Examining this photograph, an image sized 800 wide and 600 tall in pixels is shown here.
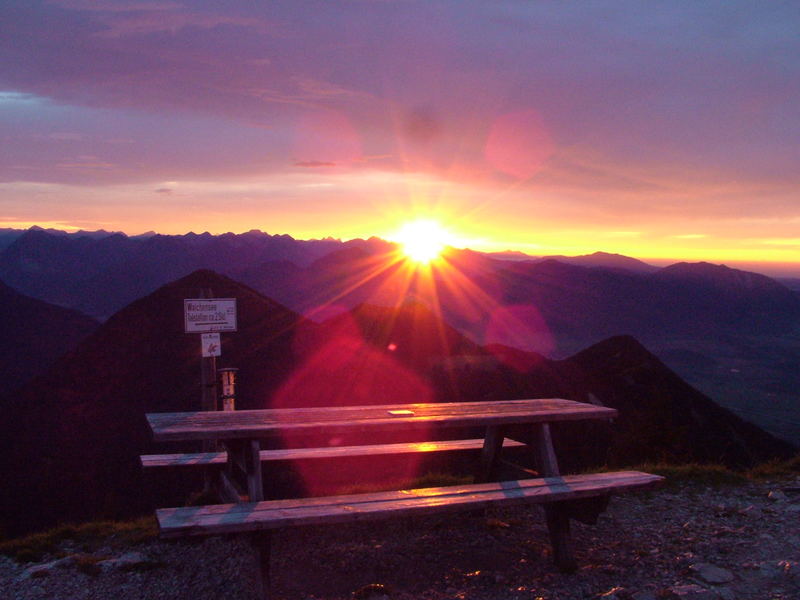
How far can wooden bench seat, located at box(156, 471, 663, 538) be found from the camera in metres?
3.54

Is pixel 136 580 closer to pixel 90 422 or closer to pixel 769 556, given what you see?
pixel 769 556

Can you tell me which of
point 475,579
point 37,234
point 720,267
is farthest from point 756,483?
point 720,267

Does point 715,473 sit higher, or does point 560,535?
point 560,535

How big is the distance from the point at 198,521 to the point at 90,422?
18.4m

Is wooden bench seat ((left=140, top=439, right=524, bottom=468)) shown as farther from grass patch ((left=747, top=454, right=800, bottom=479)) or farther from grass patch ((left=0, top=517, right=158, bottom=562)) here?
grass patch ((left=747, top=454, right=800, bottom=479))

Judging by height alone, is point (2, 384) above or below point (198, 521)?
below

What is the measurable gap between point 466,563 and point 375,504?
38.2 inches

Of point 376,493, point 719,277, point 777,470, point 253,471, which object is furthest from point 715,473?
point 719,277

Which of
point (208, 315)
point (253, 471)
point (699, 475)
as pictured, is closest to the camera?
point (253, 471)

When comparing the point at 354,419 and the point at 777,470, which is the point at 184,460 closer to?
the point at 354,419

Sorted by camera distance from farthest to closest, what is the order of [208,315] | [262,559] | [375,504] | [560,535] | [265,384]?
1. [265,384]
2. [208,315]
3. [560,535]
4. [375,504]
5. [262,559]

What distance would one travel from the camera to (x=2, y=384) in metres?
40.2

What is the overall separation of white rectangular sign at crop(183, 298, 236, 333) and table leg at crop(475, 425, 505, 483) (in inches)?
124

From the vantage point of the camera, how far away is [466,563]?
14.7 feet
